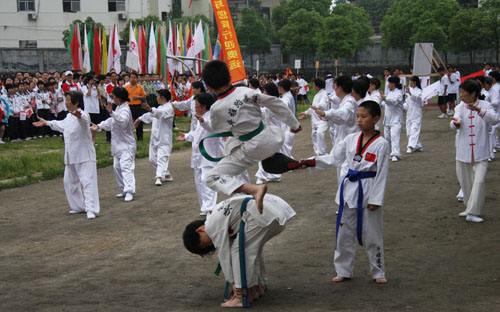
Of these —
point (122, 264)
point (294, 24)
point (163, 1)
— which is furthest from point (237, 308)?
point (163, 1)

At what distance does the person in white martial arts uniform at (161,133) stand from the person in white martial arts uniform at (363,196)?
23.4 ft

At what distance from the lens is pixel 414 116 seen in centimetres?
1861

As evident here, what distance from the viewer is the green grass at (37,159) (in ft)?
52.4

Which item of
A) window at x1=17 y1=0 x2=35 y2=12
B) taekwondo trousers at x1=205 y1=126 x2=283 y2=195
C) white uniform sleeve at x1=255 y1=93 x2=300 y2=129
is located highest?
window at x1=17 y1=0 x2=35 y2=12

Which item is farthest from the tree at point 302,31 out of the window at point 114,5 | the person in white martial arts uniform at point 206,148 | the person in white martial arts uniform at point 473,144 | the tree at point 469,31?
the person in white martial arts uniform at point 473,144

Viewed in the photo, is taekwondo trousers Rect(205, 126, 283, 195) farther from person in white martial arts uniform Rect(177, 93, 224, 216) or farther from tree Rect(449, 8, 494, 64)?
tree Rect(449, 8, 494, 64)

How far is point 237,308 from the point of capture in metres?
6.73

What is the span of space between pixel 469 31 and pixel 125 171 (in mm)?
43267

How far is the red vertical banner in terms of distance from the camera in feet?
58.1

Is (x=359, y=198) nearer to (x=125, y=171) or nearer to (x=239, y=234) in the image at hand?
(x=239, y=234)

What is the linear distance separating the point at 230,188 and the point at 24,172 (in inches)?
425

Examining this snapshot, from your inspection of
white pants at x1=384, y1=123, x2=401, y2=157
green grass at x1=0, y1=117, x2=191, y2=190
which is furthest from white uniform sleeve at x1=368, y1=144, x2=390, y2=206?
white pants at x1=384, y1=123, x2=401, y2=157

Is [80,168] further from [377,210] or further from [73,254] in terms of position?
[377,210]

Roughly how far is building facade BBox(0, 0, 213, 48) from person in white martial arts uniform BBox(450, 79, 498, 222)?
182 feet
